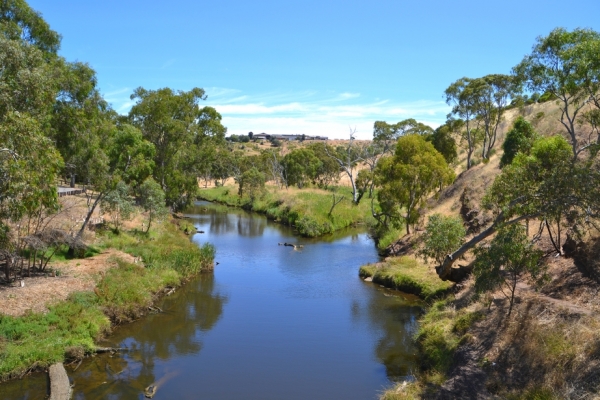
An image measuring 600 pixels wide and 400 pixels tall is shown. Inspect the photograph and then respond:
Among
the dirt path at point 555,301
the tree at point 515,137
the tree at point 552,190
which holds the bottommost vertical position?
the dirt path at point 555,301

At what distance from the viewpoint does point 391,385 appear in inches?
703

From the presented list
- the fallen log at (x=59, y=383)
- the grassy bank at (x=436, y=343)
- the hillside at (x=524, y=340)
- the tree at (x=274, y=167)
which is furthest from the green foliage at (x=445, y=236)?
the tree at (x=274, y=167)

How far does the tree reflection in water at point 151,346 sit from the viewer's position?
17.0 m

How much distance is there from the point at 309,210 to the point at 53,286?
38.9 m

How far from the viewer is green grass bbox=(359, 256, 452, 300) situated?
2818 centimetres

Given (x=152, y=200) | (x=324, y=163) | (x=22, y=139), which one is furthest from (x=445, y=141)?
(x=22, y=139)

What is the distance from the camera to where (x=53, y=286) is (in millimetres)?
21922

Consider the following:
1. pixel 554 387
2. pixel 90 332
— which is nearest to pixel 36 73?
pixel 90 332

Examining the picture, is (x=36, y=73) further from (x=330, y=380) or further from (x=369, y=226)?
(x=369, y=226)

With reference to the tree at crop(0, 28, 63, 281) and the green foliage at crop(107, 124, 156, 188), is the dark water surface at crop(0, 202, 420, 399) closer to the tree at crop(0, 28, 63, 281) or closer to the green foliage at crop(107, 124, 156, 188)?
the tree at crop(0, 28, 63, 281)

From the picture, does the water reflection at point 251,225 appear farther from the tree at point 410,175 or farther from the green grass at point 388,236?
the tree at point 410,175

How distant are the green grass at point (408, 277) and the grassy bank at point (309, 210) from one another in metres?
19.5

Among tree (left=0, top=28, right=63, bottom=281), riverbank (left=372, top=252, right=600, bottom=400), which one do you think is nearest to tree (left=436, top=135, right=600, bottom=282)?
riverbank (left=372, top=252, right=600, bottom=400)

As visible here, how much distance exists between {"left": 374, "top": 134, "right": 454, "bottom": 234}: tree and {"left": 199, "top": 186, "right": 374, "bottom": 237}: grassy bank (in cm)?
1282
